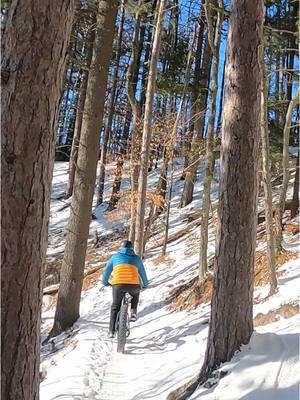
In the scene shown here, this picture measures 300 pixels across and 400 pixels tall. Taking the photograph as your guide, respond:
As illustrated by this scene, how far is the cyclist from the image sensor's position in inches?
324

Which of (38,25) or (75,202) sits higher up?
(38,25)

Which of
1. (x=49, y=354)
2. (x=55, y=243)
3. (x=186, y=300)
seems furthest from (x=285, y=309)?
(x=55, y=243)

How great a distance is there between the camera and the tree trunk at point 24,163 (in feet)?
10.3

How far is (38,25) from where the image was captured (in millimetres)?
3186

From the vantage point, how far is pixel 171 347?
7.73 m

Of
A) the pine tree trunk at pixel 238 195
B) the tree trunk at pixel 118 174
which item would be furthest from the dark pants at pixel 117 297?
the tree trunk at pixel 118 174

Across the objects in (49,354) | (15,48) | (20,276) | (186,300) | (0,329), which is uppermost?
(15,48)

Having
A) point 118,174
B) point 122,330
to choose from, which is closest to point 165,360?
point 122,330

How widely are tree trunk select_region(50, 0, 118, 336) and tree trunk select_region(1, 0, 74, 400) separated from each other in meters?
6.19

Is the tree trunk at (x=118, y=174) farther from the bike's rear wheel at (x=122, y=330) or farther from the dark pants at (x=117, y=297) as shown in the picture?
the bike's rear wheel at (x=122, y=330)

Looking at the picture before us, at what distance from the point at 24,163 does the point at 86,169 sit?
249 inches

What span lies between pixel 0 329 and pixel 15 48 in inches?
72.5

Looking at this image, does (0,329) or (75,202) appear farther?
(75,202)

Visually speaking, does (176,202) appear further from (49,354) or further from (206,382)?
(206,382)
